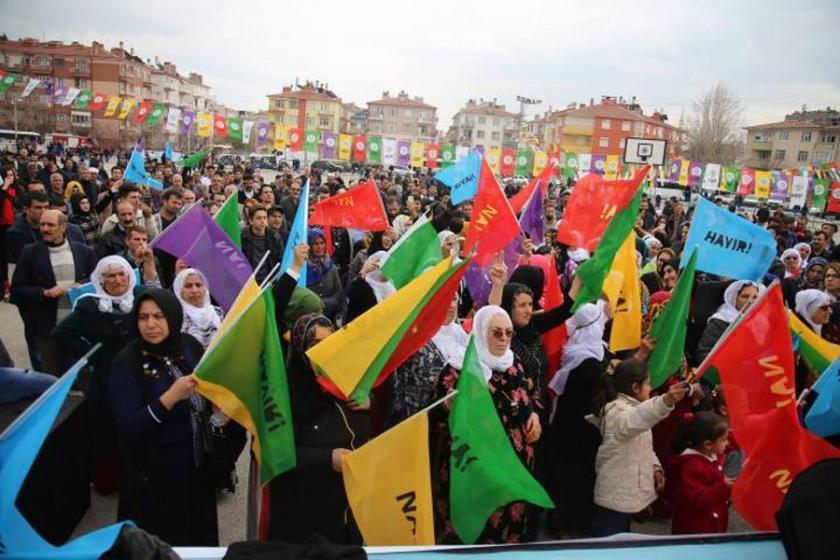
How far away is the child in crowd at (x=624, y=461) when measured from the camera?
3.53 m

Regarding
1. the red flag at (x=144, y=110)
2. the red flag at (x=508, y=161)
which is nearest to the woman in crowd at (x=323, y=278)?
the red flag at (x=508, y=161)

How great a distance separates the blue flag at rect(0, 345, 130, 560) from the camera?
5.00ft

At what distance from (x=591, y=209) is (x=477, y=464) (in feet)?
14.6

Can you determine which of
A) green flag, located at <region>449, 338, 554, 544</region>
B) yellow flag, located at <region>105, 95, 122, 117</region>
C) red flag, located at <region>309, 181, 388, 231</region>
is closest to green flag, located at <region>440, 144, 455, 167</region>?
yellow flag, located at <region>105, 95, 122, 117</region>

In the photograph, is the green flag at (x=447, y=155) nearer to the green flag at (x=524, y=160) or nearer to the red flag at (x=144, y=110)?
the green flag at (x=524, y=160)

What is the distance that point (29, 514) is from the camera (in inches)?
121

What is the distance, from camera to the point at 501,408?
134 inches

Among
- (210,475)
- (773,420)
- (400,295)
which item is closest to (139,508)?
(210,475)

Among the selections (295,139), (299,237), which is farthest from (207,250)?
(295,139)

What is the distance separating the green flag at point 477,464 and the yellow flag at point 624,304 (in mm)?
2593

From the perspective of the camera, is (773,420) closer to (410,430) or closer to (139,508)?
(410,430)

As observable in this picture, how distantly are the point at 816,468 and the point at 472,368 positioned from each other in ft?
4.58

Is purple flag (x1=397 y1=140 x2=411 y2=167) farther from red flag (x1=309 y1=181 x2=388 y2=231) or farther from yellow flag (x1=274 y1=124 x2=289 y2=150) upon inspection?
red flag (x1=309 y1=181 x2=388 y2=231)

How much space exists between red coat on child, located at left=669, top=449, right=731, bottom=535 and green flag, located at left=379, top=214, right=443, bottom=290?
2420mm
